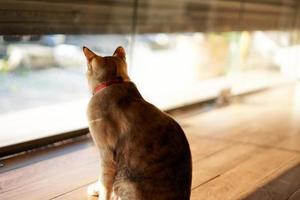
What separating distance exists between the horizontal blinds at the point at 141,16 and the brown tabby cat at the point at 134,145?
0.89 m

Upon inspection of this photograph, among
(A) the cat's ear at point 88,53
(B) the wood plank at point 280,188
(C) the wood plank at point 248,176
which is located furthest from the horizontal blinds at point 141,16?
(B) the wood plank at point 280,188

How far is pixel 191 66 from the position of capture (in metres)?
4.66

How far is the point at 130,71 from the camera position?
3680 millimetres

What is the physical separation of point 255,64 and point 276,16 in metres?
0.71

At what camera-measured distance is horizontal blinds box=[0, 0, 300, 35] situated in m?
2.72

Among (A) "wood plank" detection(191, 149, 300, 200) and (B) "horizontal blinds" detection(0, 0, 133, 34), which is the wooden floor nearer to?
(A) "wood plank" detection(191, 149, 300, 200)

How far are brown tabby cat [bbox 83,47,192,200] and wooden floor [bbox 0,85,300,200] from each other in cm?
46

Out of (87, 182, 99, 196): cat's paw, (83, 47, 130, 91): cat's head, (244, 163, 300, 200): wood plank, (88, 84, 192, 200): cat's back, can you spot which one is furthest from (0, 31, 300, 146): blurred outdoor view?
(244, 163, 300, 200): wood plank

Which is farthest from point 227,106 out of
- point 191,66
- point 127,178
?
point 127,178

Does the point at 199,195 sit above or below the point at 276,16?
below

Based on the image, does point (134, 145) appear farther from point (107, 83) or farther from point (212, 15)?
point (212, 15)

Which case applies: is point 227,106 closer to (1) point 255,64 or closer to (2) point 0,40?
(1) point 255,64

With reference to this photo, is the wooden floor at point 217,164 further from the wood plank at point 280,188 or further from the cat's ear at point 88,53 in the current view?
the cat's ear at point 88,53

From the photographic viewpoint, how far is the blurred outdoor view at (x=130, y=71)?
9.85 ft
